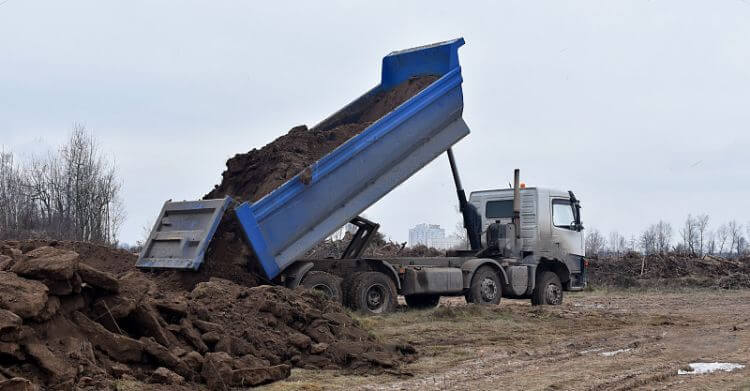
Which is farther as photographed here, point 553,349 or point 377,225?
point 377,225

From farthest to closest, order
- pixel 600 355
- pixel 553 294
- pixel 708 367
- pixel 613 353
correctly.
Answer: pixel 553 294, pixel 613 353, pixel 600 355, pixel 708 367

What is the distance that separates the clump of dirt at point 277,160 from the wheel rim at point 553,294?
592cm

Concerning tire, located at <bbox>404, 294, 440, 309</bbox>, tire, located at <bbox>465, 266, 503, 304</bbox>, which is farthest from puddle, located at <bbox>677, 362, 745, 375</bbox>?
tire, located at <bbox>404, 294, 440, 309</bbox>

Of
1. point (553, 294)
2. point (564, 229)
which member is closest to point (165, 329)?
point (553, 294)

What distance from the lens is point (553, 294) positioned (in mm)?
17797

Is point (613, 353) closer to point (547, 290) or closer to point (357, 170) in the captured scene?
point (357, 170)

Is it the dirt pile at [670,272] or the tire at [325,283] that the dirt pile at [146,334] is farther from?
the dirt pile at [670,272]

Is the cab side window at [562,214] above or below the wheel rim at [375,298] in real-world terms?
above

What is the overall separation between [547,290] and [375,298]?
4839mm

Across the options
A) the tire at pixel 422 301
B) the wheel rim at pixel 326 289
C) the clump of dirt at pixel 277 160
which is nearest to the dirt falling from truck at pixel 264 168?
the clump of dirt at pixel 277 160

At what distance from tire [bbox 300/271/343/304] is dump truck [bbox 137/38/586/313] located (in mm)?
18

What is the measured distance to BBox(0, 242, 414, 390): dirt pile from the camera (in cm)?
680

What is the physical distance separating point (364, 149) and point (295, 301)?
12.3 feet

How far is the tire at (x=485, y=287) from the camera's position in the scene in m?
16.2
